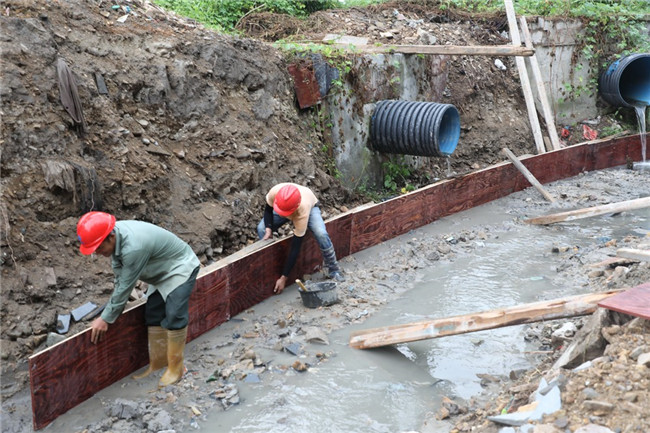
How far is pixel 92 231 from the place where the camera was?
419cm

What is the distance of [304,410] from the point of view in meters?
4.35

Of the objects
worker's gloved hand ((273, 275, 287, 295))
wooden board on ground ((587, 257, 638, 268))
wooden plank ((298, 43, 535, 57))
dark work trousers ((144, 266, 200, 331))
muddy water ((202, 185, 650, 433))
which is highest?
wooden plank ((298, 43, 535, 57))

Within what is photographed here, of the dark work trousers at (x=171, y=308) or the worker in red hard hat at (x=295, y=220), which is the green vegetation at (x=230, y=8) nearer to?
the worker in red hard hat at (x=295, y=220)

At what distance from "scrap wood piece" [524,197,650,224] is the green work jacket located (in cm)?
529

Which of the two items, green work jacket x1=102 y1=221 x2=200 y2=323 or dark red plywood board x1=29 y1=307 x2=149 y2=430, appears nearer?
dark red plywood board x1=29 y1=307 x2=149 y2=430

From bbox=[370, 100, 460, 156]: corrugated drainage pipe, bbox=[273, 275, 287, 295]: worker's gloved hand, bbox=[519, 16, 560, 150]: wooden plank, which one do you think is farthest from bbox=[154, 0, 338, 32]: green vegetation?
bbox=[273, 275, 287, 295]: worker's gloved hand

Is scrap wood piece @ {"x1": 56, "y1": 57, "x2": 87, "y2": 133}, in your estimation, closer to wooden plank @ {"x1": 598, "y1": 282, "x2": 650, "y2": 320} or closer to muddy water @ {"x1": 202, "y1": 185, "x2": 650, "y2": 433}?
muddy water @ {"x1": 202, "y1": 185, "x2": 650, "y2": 433}

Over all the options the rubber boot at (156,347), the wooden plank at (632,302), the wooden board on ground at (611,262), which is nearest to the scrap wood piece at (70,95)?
the rubber boot at (156,347)

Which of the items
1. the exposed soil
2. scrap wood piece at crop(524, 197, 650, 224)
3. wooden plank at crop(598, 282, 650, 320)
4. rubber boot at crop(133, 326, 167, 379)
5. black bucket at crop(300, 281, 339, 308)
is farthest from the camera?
scrap wood piece at crop(524, 197, 650, 224)

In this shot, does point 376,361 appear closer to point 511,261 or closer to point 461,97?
point 511,261

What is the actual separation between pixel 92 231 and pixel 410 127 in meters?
5.27

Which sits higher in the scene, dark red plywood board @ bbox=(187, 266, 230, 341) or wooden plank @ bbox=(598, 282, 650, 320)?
wooden plank @ bbox=(598, 282, 650, 320)

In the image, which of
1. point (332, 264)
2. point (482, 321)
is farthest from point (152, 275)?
point (482, 321)

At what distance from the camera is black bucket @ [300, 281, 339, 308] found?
5.82 metres
